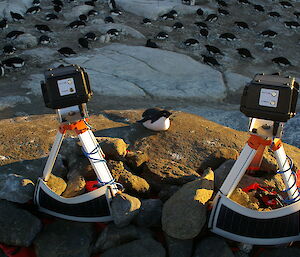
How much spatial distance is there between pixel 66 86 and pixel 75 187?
110cm

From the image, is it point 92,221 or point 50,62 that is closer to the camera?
point 92,221

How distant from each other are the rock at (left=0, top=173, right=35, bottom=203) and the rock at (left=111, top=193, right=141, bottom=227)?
879 millimetres

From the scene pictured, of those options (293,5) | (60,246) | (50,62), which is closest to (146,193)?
(60,246)

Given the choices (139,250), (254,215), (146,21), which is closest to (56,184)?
(139,250)

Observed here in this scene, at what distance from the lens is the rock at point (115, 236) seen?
3.14m

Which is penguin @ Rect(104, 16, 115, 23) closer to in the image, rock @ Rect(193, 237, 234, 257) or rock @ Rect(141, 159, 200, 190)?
rock @ Rect(141, 159, 200, 190)

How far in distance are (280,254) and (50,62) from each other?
7.82 m

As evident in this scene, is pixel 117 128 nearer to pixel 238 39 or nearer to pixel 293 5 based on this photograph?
pixel 238 39

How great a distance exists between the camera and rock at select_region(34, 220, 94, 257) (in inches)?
121

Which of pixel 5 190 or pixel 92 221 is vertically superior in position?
pixel 5 190

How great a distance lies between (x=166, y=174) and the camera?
3.76m

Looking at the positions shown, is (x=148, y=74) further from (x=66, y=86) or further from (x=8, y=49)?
(x=66, y=86)

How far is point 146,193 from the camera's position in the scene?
3625 mm

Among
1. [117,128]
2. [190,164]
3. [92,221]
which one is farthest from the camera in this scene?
[117,128]
